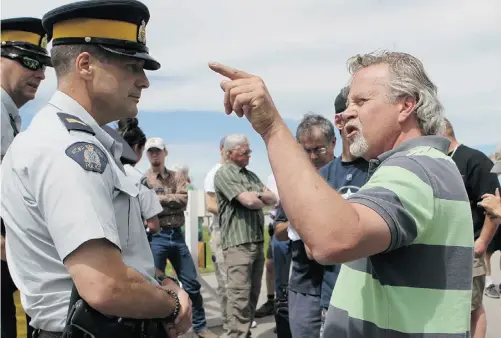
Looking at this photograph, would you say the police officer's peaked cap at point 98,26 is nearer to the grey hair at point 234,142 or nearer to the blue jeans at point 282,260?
the grey hair at point 234,142

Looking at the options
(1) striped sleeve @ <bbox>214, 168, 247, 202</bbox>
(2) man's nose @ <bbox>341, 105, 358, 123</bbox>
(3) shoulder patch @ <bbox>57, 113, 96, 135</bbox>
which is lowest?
(1) striped sleeve @ <bbox>214, 168, 247, 202</bbox>

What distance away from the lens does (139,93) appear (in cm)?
198

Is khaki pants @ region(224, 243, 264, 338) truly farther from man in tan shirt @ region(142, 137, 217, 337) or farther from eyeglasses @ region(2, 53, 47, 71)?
eyeglasses @ region(2, 53, 47, 71)

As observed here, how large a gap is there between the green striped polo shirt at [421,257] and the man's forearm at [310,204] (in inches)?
3.9

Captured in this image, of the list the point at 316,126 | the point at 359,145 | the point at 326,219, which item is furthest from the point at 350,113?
the point at 316,126

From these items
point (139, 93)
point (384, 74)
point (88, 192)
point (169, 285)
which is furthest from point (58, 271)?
point (384, 74)

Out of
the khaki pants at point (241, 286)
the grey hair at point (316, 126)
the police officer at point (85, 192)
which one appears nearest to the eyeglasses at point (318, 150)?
the grey hair at point (316, 126)

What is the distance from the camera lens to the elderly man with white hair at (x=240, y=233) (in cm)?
496

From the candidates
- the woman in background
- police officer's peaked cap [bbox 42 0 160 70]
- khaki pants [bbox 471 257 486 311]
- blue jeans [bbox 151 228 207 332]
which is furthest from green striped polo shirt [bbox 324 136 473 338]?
blue jeans [bbox 151 228 207 332]

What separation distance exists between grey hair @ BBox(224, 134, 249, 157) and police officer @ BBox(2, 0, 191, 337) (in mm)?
3201

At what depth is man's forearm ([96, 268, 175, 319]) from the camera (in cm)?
156

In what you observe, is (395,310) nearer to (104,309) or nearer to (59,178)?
(104,309)

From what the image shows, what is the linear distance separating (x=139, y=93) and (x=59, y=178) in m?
0.59

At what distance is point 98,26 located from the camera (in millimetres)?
1860
